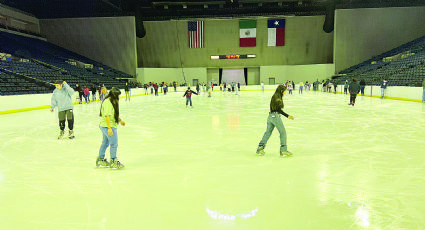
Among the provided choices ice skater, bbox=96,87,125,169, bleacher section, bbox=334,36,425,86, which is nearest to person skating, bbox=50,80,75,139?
ice skater, bbox=96,87,125,169

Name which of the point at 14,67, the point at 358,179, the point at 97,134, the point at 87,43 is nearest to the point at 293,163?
the point at 358,179

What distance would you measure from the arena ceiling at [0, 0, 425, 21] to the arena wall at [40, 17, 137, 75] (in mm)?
813

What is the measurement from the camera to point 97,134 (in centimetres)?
769

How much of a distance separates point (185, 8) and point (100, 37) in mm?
10924

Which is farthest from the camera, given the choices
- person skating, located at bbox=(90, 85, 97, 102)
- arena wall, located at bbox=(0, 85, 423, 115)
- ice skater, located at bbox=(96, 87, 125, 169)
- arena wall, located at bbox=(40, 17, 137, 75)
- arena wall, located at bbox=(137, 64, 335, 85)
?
arena wall, located at bbox=(137, 64, 335, 85)

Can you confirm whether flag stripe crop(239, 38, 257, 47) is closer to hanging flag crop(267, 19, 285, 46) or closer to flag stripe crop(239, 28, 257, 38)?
flag stripe crop(239, 28, 257, 38)

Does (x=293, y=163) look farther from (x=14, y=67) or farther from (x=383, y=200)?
(x=14, y=67)

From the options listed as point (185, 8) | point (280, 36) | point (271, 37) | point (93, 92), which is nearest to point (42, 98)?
point (93, 92)

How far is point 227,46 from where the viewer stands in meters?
36.8

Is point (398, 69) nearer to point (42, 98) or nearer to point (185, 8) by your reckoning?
point (185, 8)

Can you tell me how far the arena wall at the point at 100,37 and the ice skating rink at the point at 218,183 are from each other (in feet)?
99.6

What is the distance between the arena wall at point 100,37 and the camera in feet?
114

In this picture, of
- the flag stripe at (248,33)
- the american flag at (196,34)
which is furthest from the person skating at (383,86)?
the american flag at (196,34)

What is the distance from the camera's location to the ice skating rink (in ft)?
9.26
